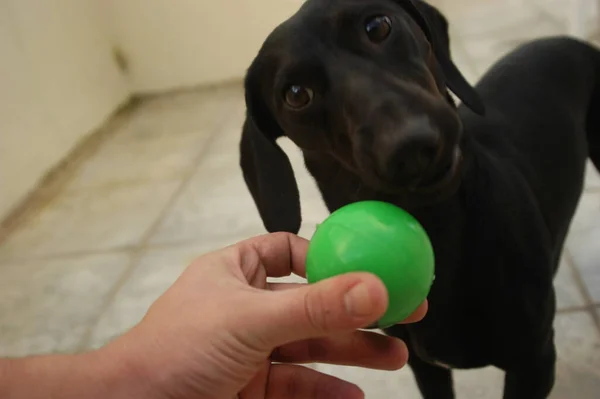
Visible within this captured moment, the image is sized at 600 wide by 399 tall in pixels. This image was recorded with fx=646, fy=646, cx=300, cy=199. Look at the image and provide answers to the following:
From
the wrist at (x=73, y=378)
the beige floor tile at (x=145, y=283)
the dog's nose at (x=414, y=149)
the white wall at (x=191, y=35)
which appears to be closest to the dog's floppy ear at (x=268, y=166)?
the dog's nose at (x=414, y=149)

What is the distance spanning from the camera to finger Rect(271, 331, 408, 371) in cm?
89

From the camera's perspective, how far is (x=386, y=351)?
890 millimetres

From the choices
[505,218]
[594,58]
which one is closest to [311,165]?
[505,218]

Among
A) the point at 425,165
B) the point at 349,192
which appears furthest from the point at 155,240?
the point at 425,165

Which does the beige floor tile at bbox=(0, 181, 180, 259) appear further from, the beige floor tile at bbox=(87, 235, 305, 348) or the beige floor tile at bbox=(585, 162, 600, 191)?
the beige floor tile at bbox=(585, 162, 600, 191)

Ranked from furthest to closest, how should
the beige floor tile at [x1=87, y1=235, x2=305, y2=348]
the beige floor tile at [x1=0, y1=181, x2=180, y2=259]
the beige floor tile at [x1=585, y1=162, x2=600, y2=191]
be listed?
the beige floor tile at [x1=0, y1=181, x2=180, y2=259]
the beige floor tile at [x1=585, y1=162, x2=600, y2=191]
the beige floor tile at [x1=87, y1=235, x2=305, y2=348]

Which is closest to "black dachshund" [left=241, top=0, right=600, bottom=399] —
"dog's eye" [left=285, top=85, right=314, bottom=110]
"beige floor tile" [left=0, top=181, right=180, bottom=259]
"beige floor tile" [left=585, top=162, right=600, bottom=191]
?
"dog's eye" [left=285, top=85, right=314, bottom=110]

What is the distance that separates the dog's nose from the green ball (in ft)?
0.23

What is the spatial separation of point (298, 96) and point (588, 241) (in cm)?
114

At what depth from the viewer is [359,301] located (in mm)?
614

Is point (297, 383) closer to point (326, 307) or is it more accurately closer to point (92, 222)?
point (326, 307)

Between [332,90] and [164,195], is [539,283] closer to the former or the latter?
[332,90]

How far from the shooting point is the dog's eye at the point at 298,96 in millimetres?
1008

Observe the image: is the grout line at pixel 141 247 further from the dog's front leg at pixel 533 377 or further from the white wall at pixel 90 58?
the dog's front leg at pixel 533 377
